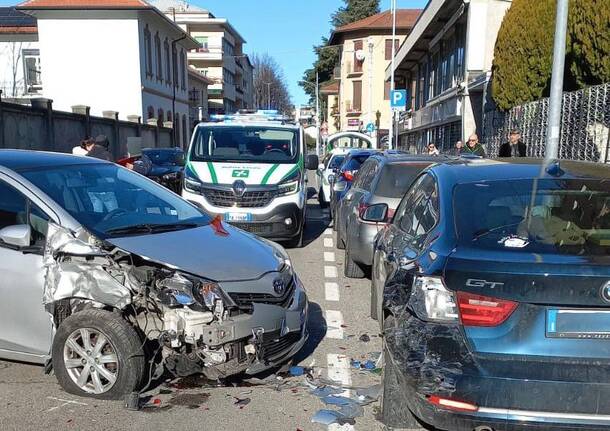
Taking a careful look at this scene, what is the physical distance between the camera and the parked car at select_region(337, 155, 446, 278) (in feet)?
21.9

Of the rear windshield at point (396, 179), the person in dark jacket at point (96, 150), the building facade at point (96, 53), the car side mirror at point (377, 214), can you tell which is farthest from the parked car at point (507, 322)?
the building facade at point (96, 53)

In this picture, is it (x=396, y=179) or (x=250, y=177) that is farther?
(x=250, y=177)

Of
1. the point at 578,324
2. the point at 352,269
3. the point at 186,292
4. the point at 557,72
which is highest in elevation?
the point at 557,72

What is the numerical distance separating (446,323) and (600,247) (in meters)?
0.89

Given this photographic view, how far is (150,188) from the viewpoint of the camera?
5.27 metres

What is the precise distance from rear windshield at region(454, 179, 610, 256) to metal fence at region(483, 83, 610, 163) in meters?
7.43

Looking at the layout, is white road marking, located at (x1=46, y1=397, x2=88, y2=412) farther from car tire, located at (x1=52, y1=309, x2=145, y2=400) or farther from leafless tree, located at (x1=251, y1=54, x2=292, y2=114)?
leafless tree, located at (x1=251, y1=54, x2=292, y2=114)

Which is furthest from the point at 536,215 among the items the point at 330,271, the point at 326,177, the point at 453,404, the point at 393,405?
the point at 326,177

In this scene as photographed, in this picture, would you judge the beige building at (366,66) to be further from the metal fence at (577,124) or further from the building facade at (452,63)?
the metal fence at (577,124)

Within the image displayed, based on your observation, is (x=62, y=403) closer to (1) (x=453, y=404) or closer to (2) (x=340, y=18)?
(1) (x=453, y=404)

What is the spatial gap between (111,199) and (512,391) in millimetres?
3532

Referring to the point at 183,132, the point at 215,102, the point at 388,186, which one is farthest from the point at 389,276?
the point at 215,102

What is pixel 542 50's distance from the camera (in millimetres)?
13461

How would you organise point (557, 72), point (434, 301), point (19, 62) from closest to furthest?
point (434, 301)
point (557, 72)
point (19, 62)
